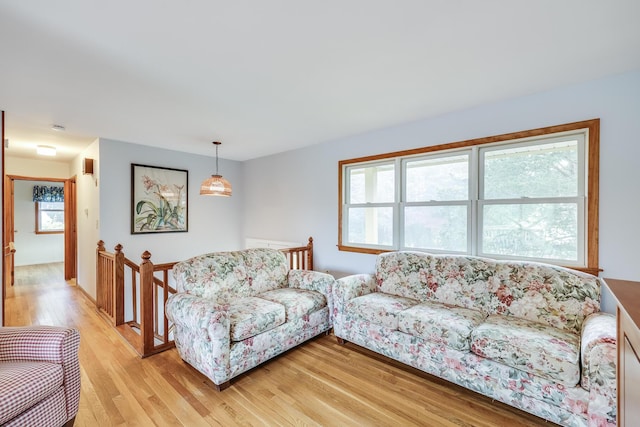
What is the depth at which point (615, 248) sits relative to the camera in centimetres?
214

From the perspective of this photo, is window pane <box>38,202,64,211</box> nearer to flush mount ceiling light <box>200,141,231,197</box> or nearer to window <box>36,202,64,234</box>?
window <box>36,202,64,234</box>

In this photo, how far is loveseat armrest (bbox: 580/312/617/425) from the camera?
1.48 meters

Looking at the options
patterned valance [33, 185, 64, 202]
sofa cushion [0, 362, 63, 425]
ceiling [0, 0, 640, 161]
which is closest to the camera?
sofa cushion [0, 362, 63, 425]

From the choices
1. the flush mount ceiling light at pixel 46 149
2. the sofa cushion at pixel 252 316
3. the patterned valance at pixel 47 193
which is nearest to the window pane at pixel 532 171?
the sofa cushion at pixel 252 316

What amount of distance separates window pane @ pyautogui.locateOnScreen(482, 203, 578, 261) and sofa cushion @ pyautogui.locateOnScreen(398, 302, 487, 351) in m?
0.74

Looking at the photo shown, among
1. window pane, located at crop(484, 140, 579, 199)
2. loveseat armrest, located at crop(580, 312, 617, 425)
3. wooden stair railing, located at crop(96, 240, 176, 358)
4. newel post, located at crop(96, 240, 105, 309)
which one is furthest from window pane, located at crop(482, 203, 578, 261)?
newel post, located at crop(96, 240, 105, 309)

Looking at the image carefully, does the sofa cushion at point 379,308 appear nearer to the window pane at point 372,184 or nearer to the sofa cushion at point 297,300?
the sofa cushion at point 297,300

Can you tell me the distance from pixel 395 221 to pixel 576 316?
70.3 inches

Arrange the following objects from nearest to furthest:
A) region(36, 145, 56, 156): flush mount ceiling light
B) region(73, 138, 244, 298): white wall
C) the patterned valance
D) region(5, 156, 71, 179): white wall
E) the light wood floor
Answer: the light wood floor
region(73, 138, 244, 298): white wall
region(36, 145, 56, 156): flush mount ceiling light
region(5, 156, 71, 179): white wall
the patterned valance

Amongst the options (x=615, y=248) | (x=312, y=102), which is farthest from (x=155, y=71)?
(x=615, y=248)

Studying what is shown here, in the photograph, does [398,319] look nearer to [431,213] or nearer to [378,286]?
[378,286]

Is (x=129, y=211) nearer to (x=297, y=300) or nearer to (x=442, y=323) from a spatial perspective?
(x=297, y=300)

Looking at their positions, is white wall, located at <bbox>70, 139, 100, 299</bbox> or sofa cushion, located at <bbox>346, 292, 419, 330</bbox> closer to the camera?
sofa cushion, located at <bbox>346, 292, 419, 330</bbox>

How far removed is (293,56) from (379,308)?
213 cm
